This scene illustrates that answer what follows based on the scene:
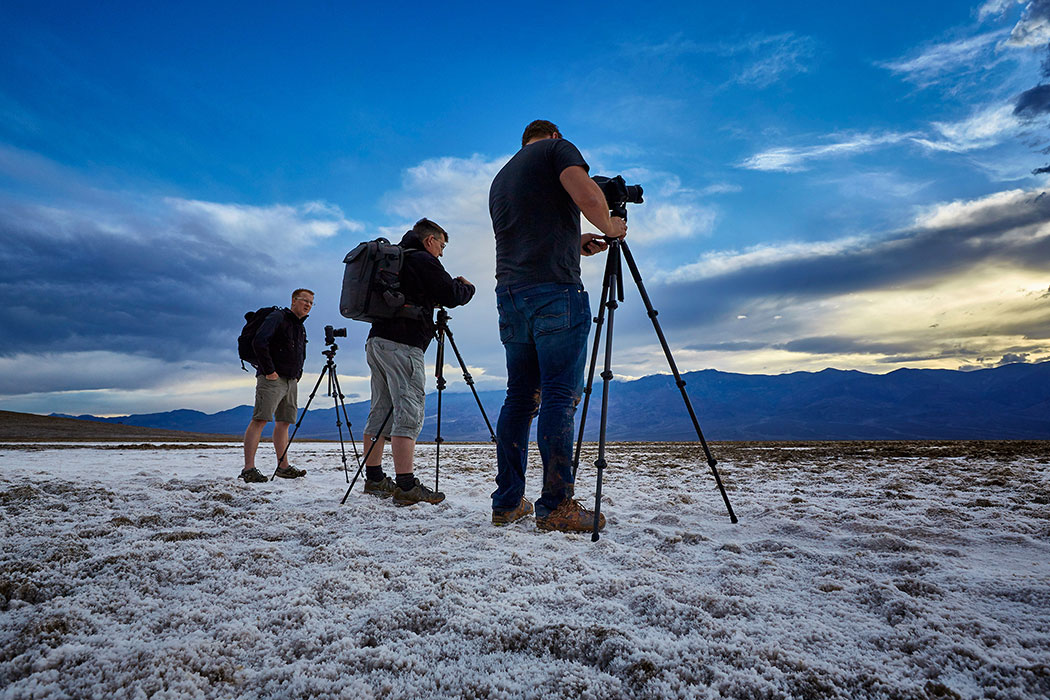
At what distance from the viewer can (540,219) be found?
12.3 ft

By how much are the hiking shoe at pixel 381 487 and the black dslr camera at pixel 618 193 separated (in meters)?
3.41

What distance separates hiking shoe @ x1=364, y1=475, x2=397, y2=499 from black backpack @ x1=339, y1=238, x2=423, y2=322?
5.66 ft

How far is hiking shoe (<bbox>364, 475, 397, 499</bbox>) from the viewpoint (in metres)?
5.04

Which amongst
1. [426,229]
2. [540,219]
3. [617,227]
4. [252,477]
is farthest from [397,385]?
[252,477]

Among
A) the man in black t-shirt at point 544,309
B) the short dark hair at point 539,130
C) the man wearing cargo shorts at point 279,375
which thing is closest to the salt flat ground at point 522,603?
the man in black t-shirt at point 544,309

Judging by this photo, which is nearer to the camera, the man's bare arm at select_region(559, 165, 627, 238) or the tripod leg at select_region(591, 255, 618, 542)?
the tripod leg at select_region(591, 255, 618, 542)

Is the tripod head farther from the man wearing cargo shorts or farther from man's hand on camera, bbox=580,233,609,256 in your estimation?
the man wearing cargo shorts

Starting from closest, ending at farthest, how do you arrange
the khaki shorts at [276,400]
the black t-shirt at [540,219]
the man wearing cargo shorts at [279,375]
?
the black t-shirt at [540,219]
the man wearing cargo shorts at [279,375]
the khaki shorts at [276,400]

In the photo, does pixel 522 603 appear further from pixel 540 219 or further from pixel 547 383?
pixel 540 219

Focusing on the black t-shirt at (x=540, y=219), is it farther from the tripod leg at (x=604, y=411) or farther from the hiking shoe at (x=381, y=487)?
the hiking shoe at (x=381, y=487)

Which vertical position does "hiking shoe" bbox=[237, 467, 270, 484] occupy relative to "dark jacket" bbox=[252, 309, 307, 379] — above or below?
below

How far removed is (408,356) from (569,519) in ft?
7.77

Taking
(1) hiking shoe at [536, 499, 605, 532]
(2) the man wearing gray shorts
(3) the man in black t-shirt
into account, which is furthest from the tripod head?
(1) hiking shoe at [536, 499, 605, 532]

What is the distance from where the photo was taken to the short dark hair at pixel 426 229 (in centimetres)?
510
